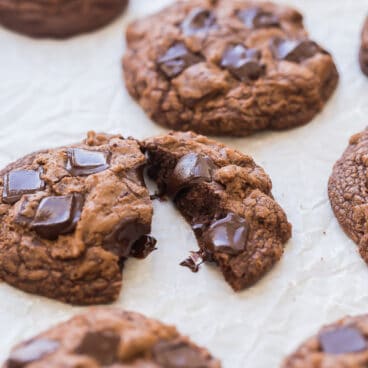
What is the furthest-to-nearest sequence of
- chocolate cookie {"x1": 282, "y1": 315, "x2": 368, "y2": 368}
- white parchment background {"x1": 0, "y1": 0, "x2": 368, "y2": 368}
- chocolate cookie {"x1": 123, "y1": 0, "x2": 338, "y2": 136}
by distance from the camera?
chocolate cookie {"x1": 123, "y1": 0, "x2": 338, "y2": 136} < white parchment background {"x1": 0, "y1": 0, "x2": 368, "y2": 368} < chocolate cookie {"x1": 282, "y1": 315, "x2": 368, "y2": 368}

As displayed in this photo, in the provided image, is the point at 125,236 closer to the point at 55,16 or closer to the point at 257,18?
the point at 257,18

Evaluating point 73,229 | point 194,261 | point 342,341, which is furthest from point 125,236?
point 342,341

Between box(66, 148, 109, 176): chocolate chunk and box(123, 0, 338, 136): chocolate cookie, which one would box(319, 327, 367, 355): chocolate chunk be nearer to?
box(66, 148, 109, 176): chocolate chunk

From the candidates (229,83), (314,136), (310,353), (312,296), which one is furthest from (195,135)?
(310,353)

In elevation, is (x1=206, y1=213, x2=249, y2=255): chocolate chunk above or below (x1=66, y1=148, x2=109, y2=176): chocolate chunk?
below

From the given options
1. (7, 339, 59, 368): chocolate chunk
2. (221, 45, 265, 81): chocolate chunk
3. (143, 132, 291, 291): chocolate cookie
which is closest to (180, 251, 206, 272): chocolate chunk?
(143, 132, 291, 291): chocolate cookie

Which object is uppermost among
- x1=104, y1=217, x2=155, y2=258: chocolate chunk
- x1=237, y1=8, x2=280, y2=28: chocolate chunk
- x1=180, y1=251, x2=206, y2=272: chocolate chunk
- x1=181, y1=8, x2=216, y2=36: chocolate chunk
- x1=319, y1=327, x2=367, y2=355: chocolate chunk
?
x1=237, y1=8, x2=280, y2=28: chocolate chunk

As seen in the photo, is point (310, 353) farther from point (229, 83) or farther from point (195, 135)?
point (229, 83)

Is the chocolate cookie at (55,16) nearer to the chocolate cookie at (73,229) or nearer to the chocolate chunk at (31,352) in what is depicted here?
the chocolate cookie at (73,229)

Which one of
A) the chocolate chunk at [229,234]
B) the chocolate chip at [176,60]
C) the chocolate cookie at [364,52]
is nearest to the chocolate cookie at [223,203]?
the chocolate chunk at [229,234]

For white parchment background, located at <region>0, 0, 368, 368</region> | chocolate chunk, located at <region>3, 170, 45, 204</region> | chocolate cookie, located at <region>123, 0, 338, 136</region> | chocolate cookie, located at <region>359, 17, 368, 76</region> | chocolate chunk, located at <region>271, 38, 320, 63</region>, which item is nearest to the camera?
white parchment background, located at <region>0, 0, 368, 368</region>
